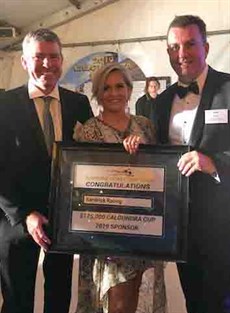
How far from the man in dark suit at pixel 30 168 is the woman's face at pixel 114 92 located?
0.17 metres

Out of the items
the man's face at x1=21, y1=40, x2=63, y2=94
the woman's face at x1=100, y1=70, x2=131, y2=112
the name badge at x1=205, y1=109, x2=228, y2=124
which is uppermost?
the man's face at x1=21, y1=40, x2=63, y2=94

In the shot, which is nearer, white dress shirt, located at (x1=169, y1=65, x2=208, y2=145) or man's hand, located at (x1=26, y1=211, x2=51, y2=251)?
man's hand, located at (x1=26, y1=211, x2=51, y2=251)

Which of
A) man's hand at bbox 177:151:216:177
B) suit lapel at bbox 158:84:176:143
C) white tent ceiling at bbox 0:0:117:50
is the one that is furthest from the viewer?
white tent ceiling at bbox 0:0:117:50

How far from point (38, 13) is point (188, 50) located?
10.5ft

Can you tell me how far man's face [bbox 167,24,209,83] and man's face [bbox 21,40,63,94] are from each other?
409 mm

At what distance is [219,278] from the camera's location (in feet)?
5.06

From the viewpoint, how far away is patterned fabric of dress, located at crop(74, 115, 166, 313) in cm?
144

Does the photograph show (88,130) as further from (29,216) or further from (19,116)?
(29,216)

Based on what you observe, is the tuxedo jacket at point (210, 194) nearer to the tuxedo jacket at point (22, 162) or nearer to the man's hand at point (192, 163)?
the man's hand at point (192, 163)

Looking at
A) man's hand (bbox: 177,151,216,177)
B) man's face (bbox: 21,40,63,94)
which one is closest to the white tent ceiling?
man's face (bbox: 21,40,63,94)

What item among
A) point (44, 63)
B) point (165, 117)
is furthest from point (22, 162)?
point (165, 117)

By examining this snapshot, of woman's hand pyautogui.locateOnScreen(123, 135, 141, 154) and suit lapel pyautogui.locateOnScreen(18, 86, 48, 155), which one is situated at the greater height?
suit lapel pyautogui.locateOnScreen(18, 86, 48, 155)

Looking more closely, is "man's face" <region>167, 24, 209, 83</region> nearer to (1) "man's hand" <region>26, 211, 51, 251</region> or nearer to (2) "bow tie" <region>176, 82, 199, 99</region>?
(2) "bow tie" <region>176, 82, 199, 99</region>

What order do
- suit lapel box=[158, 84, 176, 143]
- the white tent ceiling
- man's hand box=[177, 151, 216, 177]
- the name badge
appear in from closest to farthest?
1. man's hand box=[177, 151, 216, 177]
2. the name badge
3. suit lapel box=[158, 84, 176, 143]
4. the white tent ceiling
